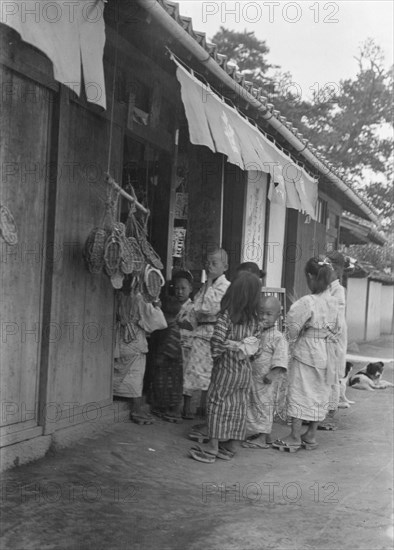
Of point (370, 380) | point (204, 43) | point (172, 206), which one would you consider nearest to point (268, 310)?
point (172, 206)

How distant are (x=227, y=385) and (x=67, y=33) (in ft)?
10.3

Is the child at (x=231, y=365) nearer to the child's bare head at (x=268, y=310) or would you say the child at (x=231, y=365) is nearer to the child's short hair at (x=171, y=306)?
the child's bare head at (x=268, y=310)

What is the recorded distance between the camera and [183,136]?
7.97 meters

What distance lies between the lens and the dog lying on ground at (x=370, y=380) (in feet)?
36.8

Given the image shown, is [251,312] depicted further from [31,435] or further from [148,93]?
[148,93]

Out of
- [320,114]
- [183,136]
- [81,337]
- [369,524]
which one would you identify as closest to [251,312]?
[81,337]

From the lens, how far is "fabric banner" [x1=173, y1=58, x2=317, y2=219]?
5121mm

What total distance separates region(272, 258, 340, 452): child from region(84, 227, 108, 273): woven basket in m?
2.14

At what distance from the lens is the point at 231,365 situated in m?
5.69

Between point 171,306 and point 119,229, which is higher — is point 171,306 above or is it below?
below

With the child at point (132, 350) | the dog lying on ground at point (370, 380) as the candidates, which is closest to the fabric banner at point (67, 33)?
the child at point (132, 350)

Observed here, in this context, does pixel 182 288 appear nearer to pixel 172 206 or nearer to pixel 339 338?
pixel 172 206

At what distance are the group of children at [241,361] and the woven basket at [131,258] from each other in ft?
2.62

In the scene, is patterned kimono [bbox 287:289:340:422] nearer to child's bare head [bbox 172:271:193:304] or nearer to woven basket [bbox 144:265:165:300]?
child's bare head [bbox 172:271:193:304]
